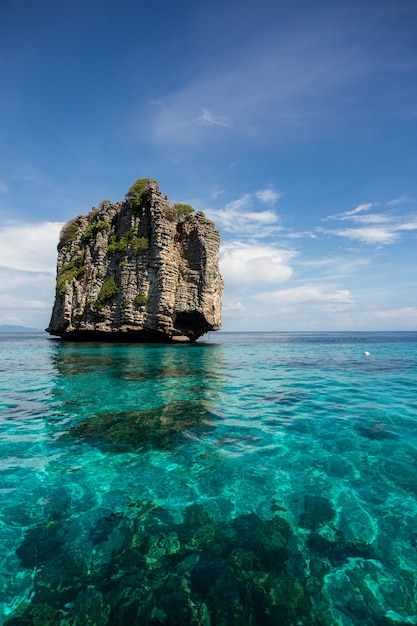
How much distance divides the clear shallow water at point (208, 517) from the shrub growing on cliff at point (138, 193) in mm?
40207

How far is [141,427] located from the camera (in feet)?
31.6

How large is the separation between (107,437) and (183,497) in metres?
3.85

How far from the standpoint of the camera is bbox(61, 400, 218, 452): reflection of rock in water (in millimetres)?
8338

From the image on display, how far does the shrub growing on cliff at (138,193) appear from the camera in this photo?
4569cm

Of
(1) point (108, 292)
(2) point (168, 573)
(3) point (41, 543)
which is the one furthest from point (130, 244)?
(2) point (168, 573)

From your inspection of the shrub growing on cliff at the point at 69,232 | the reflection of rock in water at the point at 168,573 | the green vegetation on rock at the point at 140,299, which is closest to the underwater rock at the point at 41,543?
the reflection of rock in water at the point at 168,573

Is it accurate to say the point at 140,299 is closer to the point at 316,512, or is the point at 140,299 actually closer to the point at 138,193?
the point at 138,193

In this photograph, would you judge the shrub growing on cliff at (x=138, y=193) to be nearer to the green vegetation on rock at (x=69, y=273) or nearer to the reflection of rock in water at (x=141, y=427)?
the green vegetation on rock at (x=69, y=273)

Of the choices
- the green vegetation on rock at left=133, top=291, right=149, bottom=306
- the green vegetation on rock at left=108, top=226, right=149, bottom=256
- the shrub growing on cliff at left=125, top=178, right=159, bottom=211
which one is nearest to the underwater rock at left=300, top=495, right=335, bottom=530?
the green vegetation on rock at left=133, top=291, right=149, bottom=306

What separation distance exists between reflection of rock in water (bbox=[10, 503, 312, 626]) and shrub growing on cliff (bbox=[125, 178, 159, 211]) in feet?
152

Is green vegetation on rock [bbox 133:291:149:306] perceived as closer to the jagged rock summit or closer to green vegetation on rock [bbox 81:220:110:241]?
the jagged rock summit

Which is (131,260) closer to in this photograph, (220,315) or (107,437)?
(220,315)

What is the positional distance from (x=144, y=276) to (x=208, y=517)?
40.6 meters

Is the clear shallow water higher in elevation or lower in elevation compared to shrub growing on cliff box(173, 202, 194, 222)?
lower
